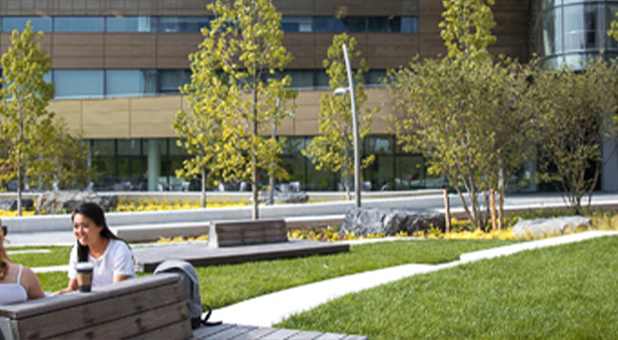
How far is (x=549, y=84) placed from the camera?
66.6 feet

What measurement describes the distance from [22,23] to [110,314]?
4200 centimetres

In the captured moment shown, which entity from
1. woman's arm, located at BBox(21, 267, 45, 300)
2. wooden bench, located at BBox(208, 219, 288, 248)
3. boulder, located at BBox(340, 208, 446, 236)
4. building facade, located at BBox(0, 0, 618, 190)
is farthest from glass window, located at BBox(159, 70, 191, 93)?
woman's arm, located at BBox(21, 267, 45, 300)

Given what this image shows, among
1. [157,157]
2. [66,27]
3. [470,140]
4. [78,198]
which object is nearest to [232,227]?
[470,140]

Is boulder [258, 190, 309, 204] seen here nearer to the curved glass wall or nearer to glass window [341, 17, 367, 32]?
glass window [341, 17, 367, 32]

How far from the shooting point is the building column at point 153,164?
40281 mm

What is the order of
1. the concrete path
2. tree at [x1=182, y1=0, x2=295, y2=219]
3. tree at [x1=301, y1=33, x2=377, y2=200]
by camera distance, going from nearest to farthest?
the concrete path
tree at [x1=182, y1=0, x2=295, y2=219]
tree at [x1=301, y1=33, x2=377, y2=200]

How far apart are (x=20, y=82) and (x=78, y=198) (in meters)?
4.92

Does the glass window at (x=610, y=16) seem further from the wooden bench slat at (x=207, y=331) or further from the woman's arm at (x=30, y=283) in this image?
the woman's arm at (x=30, y=283)

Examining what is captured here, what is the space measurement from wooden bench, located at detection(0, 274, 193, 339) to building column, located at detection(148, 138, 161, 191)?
36.9 metres

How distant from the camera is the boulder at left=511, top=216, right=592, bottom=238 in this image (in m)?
16.3

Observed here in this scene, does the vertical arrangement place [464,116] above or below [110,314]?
above

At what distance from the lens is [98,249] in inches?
206

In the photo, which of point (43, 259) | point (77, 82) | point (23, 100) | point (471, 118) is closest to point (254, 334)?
point (43, 259)

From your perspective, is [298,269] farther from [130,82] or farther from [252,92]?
[130,82]
